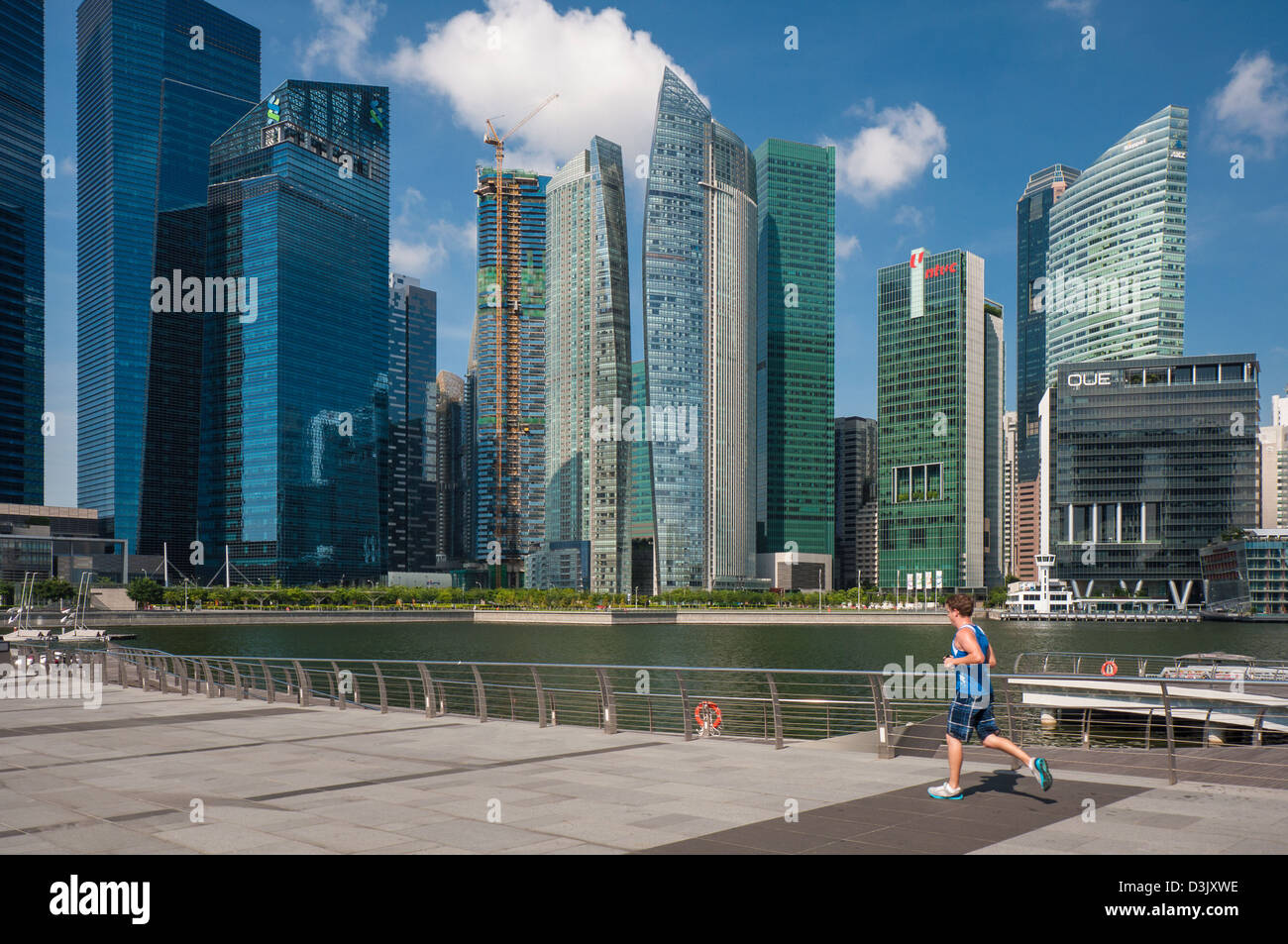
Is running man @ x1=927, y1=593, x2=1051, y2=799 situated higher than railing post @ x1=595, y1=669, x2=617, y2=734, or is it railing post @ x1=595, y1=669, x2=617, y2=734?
running man @ x1=927, y1=593, x2=1051, y2=799

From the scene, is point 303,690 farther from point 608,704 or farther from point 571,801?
point 571,801

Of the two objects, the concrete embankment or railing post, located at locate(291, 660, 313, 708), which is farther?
the concrete embankment

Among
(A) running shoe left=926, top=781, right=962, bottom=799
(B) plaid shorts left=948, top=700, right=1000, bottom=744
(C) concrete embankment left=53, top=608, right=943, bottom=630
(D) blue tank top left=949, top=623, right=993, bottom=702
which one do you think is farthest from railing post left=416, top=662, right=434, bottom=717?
(C) concrete embankment left=53, top=608, right=943, bottom=630

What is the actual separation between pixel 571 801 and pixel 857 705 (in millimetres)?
42380

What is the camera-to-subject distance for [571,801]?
1352 cm

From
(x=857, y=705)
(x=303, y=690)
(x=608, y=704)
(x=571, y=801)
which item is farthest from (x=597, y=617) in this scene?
(x=571, y=801)

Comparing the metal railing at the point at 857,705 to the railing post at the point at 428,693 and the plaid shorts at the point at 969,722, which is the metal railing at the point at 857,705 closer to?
the railing post at the point at 428,693

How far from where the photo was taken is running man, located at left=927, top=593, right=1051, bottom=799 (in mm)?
12594

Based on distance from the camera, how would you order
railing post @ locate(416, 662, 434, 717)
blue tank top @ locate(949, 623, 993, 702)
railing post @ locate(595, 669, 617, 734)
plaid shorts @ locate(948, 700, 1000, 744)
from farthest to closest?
railing post @ locate(416, 662, 434, 717), railing post @ locate(595, 669, 617, 734), plaid shorts @ locate(948, 700, 1000, 744), blue tank top @ locate(949, 623, 993, 702)

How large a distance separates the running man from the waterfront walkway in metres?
0.41

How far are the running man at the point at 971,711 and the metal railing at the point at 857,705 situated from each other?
120cm

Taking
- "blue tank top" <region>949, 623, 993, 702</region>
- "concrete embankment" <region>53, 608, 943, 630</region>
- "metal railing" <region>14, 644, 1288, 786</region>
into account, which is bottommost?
"concrete embankment" <region>53, 608, 943, 630</region>

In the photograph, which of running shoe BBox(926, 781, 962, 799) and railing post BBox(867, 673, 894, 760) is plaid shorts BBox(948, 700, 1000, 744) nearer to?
running shoe BBox(926, 781, 962, 799)
